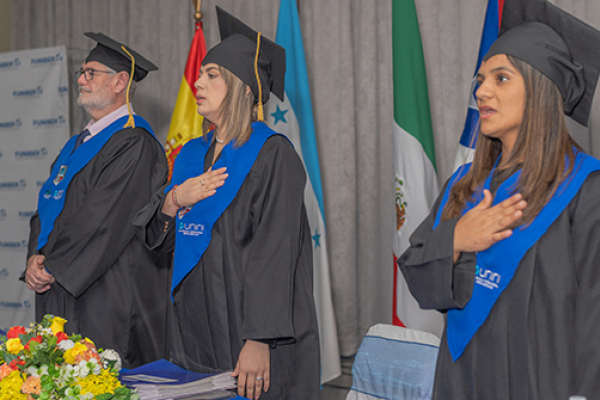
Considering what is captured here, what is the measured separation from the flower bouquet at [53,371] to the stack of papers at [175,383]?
0.12 m

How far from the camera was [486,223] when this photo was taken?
1303mm

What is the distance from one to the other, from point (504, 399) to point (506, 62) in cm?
79

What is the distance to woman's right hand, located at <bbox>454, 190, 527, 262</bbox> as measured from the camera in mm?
1277

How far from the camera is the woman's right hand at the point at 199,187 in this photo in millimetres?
1894

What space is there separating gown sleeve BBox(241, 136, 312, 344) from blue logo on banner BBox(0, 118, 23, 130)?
3030mm

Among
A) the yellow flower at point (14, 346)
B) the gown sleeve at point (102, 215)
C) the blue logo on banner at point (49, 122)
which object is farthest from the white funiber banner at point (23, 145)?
the yellow flower at point (14, 346)

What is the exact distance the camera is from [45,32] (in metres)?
4.75

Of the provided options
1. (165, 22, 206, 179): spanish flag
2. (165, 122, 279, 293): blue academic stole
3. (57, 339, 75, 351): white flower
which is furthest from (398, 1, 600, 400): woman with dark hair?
(165, 22, 206, 179): spanish flag

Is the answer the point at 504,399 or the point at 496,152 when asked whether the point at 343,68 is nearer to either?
the point at 496,152

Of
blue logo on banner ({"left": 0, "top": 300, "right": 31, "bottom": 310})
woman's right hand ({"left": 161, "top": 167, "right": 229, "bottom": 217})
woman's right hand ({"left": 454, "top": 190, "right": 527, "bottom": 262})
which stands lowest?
blue logo on banner ({"left": 0, "top": 300, "right": 31, "bottom": 310})

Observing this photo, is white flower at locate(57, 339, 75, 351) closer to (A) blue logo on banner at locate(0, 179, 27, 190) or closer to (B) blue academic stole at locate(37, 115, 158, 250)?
(B) blue academic stole at locate(37, 115, 158, 250)

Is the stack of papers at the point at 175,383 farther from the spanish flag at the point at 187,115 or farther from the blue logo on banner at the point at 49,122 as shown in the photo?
the blue logo on banner at the point at 49,122

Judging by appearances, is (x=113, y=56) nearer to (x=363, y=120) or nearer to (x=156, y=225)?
(x=156, y=225)

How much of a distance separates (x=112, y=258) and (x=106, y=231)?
0.12 m
